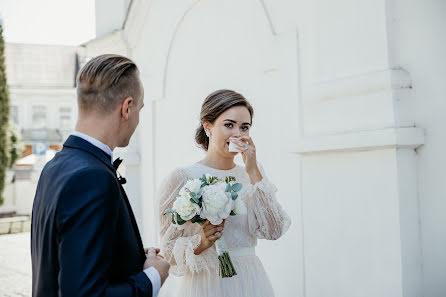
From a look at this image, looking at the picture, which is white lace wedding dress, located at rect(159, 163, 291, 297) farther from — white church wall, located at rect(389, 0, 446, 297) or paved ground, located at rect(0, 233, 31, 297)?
paved ground, located at rect(0, 233, 31, 297)

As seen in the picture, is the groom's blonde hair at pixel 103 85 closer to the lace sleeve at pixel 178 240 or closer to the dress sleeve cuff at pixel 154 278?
the dress sleeve cuff at pixel 154 278

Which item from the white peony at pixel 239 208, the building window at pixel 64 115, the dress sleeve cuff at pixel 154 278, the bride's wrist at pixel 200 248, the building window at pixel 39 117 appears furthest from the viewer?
the building window at pixel 64 115

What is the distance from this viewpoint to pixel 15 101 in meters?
41.1

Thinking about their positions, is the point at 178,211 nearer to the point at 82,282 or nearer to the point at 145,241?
the point at 82,282

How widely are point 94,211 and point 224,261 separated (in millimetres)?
1259

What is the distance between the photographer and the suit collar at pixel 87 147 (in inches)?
65.7

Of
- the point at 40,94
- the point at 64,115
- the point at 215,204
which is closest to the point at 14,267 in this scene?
the point at 215,204

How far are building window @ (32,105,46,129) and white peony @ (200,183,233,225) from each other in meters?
42.3

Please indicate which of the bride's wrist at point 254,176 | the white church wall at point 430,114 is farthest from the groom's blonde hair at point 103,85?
the white church wall at point 430,114

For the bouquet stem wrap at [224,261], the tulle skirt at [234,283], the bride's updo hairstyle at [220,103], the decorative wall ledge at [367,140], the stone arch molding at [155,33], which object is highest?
the stone arch molding at [155,33]

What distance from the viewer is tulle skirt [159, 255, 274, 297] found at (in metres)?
2.84

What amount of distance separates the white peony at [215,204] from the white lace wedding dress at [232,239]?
1.29 ft

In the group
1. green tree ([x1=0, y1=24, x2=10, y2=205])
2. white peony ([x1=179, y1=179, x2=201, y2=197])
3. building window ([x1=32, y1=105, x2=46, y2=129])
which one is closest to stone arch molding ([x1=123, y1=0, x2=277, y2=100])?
white peony ([x1=179, y1=179, x2=201, y2=197])

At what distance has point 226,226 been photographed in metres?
2.91
